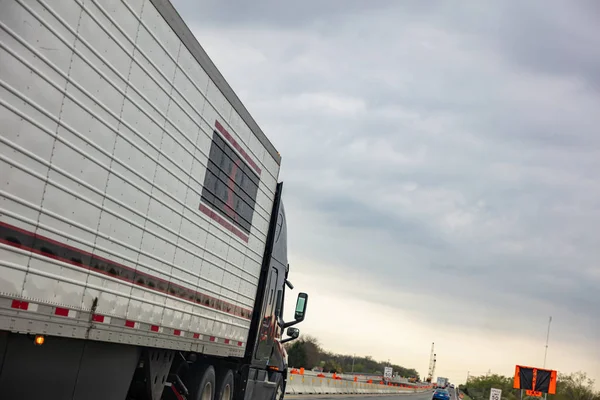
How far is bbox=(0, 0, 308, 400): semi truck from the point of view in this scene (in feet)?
18.0

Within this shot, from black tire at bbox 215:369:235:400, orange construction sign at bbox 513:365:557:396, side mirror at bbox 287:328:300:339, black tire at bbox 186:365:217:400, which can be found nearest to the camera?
black tire at bbox 186:365:217:400

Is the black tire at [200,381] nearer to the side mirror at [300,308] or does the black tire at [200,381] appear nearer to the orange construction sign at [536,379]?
the side mirror at [300,308]

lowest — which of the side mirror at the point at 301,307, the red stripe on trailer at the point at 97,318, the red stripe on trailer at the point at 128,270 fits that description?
the red stripe on trailer at the point at 97,318

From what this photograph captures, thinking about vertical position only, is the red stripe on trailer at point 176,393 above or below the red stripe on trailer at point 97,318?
below

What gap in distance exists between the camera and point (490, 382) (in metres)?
149

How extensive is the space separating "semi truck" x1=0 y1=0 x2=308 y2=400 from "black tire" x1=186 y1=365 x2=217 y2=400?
2 cm

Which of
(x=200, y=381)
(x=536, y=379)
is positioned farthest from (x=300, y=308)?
(x=536, y=379)

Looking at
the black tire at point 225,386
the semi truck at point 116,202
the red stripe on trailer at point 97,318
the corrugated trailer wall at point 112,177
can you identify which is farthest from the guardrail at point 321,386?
the red stripe on trailer at point 97,318

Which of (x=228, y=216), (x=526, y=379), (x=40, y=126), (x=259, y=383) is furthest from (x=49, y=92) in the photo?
(x=526, y=379)

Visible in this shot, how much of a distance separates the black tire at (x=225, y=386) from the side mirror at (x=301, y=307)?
2.64 m

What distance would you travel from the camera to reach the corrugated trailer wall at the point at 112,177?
17.8 ft

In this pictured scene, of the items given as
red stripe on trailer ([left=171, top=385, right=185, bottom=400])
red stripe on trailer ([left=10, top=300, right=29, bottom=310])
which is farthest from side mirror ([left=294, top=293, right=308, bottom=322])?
red stripe on trailer ([left=10, top=300, right=29, bottom=310])

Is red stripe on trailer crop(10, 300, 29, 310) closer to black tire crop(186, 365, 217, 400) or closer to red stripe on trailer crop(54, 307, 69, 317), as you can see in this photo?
red stripe on trailer crop(54, 307, 69, 317)

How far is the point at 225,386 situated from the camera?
1197 centimetres
